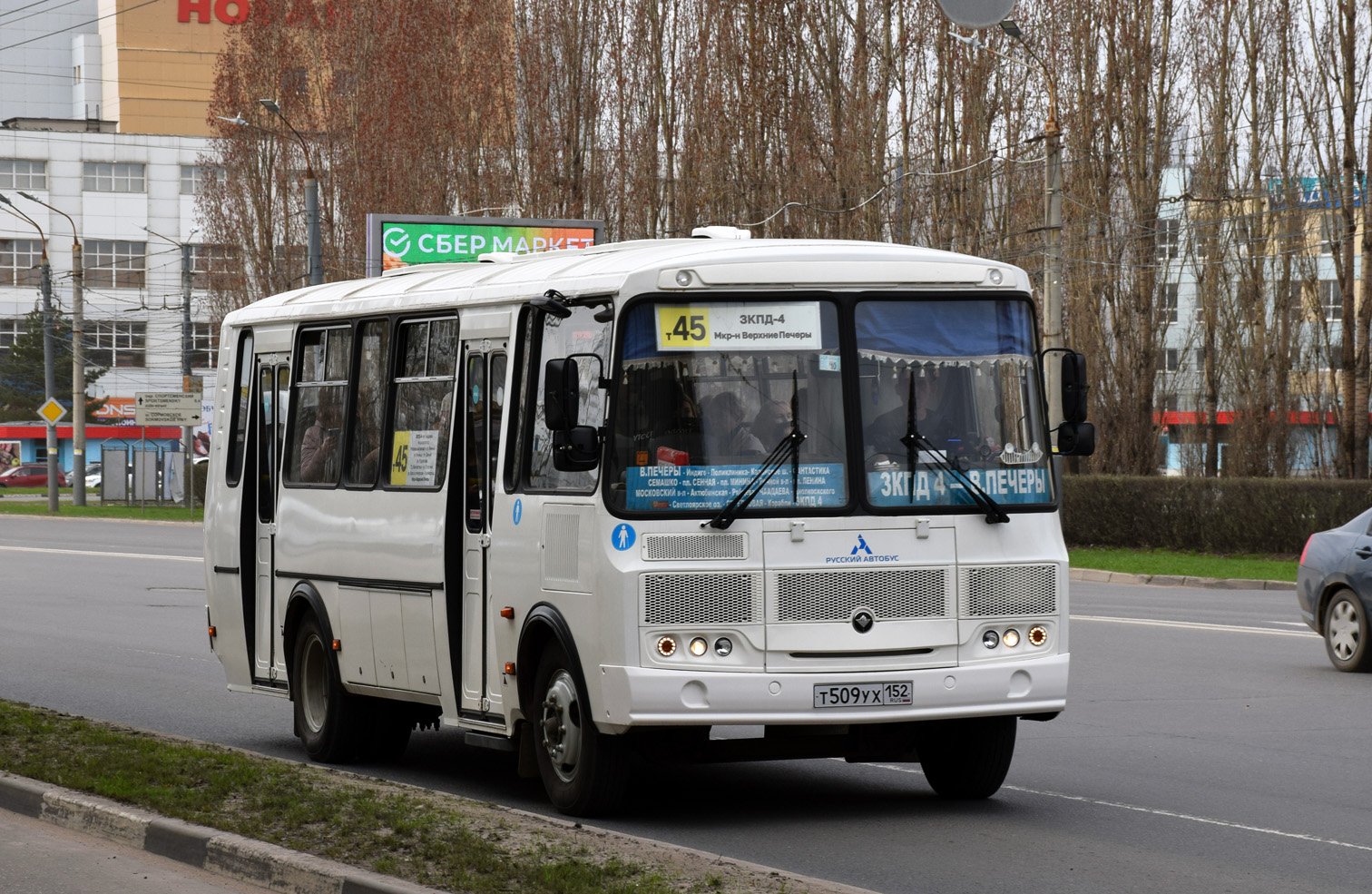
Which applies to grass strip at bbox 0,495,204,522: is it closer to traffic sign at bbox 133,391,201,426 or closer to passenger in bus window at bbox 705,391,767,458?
traffic sign at bbox 133,391,201,426

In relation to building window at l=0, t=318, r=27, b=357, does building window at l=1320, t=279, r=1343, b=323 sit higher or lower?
lower

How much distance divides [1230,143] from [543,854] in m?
36.9

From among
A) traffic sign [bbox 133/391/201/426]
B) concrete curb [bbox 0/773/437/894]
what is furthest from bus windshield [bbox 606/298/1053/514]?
traffic sign [bbox 133/391/201/426]

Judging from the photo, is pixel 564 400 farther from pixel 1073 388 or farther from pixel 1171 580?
pixel 1171 580

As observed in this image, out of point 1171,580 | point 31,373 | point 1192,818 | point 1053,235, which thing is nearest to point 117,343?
point 31,373

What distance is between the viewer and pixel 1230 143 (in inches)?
1624

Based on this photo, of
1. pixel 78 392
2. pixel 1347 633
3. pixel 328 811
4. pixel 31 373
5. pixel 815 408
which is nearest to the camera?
pixel 328 811

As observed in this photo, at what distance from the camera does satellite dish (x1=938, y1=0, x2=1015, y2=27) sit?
70.5ft

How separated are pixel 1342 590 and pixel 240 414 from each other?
852 cm

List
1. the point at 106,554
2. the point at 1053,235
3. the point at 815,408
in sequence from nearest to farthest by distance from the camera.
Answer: the point at 815,408, the point at 1053,235, the point at 106,554

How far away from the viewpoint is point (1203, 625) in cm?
1970

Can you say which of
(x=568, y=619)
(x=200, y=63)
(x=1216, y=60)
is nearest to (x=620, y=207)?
(x=1216, y=60)

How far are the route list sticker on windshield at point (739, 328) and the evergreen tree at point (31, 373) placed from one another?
90.3 meters

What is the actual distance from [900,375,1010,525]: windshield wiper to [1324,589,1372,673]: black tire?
7353mm
